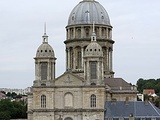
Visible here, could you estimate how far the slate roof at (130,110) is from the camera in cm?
8738

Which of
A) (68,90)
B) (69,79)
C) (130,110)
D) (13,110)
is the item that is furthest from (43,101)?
(13,110)

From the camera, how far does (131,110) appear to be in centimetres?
8856

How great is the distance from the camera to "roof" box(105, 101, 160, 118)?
87.4m

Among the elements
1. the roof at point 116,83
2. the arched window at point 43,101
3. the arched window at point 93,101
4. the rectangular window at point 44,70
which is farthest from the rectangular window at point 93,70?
the roof at point 116,83

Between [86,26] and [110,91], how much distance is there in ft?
42.4

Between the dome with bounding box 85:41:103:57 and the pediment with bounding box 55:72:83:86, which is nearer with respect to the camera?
the pediment with bounding box 55:72:83:86

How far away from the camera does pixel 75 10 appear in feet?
348

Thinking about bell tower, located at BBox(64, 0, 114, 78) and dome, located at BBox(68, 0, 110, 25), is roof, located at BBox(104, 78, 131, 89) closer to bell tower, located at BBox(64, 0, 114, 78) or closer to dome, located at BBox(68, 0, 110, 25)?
bell tower, located at BBox(64, 0, 114, 78)

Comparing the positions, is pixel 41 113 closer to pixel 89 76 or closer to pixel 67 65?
pixel 89 76

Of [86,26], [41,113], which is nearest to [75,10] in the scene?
[86,26]

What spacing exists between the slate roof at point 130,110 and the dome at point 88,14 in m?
18.5

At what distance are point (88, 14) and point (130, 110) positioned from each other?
22.0 meters

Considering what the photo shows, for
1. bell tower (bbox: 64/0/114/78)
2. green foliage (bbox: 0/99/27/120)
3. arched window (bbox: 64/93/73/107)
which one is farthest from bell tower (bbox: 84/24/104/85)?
green foliage (bbox: 0/99/27/120)

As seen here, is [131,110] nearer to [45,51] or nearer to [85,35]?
[45,51]
